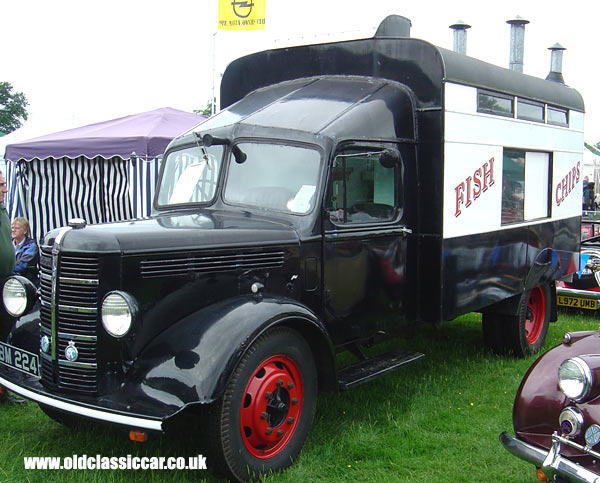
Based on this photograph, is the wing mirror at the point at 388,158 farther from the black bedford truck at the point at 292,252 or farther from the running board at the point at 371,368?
the running board at the point at 371,368

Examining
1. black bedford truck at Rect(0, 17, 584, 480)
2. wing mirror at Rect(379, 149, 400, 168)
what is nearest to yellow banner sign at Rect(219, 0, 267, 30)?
black bedford truck at Rect(0, 17, 584, 480)

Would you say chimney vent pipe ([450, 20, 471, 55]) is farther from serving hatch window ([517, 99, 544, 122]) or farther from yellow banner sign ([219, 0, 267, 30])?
yellow banner sign ([219, 0, 267, 30])

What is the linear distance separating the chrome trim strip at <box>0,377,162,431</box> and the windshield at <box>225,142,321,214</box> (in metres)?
1.75

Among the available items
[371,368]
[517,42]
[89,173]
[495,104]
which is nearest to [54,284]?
[371,368]

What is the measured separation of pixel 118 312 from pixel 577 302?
22.5ft

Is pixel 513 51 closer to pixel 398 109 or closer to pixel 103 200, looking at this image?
pixel 398 109

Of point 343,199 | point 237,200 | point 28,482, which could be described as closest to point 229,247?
point 237,200

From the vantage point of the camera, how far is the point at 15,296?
4.16m

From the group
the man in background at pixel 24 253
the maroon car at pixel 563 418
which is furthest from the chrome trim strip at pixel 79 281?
the man in background at pixel 24 253

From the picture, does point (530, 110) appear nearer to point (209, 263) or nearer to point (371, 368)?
point (371, 368)

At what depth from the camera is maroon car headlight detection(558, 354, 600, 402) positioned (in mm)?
2969

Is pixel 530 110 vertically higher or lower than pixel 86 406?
higher

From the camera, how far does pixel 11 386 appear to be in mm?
3680

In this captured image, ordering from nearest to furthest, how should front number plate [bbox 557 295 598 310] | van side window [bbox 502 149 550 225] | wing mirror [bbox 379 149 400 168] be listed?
wing mirror [bbox 379 149 400 168], van side window [bbox 502 149 550 225], front number plate [bbox 557 295 598 310]
